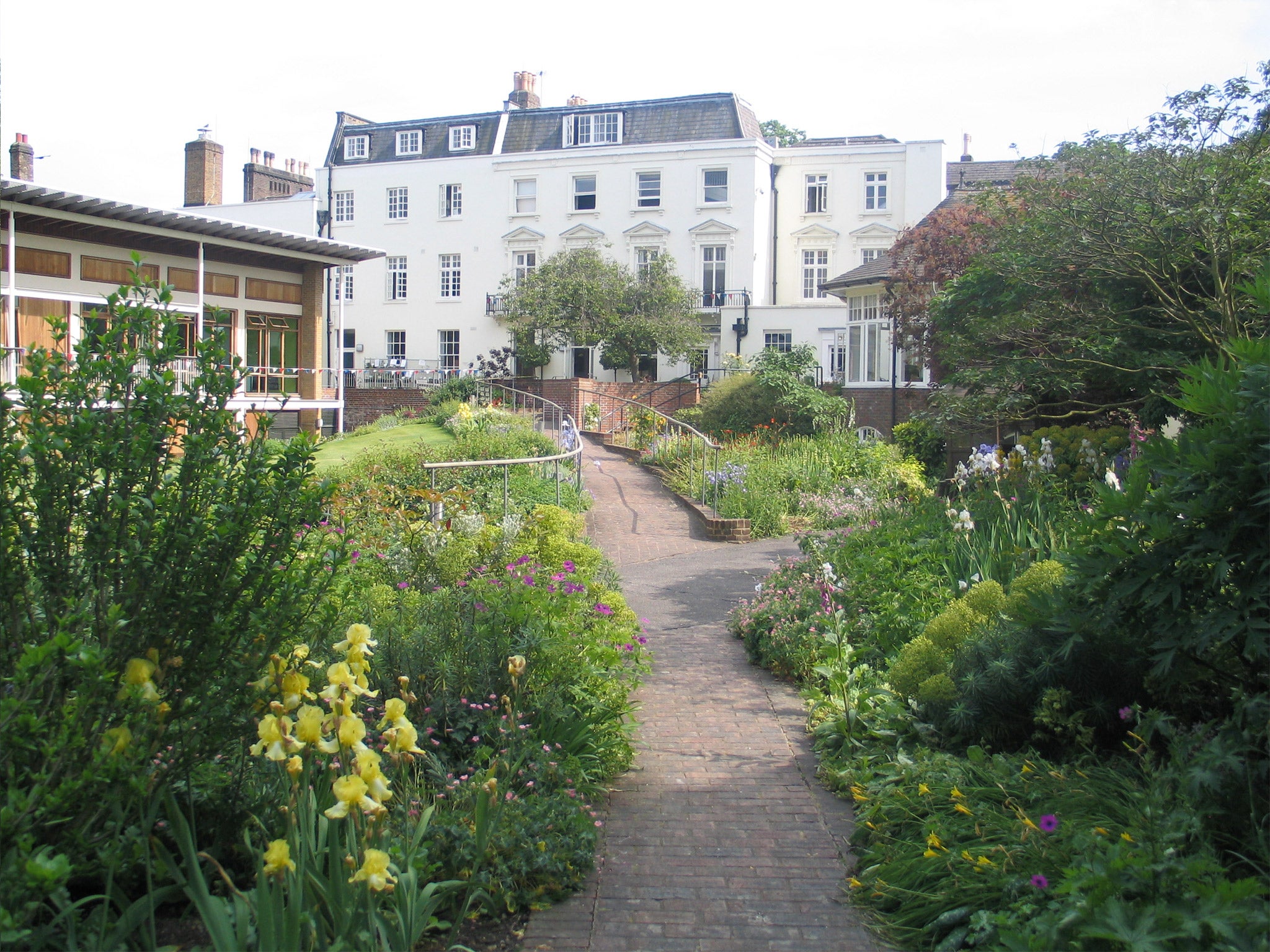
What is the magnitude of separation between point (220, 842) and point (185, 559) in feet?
3.57

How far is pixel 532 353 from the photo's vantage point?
34.9 m

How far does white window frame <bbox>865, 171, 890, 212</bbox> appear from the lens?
38000 mm

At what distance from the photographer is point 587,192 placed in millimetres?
39719

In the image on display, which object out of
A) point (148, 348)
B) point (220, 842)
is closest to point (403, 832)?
point (220, 842)

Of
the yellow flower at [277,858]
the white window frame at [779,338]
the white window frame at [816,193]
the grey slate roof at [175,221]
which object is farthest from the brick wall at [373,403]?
the yellow flower at [277,858]

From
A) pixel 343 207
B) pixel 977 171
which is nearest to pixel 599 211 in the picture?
pixel 343 207

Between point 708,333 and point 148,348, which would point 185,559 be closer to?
point 148,348

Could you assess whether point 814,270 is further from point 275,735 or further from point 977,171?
point 275,735

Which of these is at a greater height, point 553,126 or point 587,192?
point 553,126

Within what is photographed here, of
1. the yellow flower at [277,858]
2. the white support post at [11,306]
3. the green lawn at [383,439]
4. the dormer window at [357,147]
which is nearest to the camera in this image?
the yellow flower at [277,858]

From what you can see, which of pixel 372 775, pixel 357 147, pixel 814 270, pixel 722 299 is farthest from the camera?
pixel 357 147

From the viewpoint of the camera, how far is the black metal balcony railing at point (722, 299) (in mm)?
37562

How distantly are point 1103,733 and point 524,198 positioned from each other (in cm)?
3784

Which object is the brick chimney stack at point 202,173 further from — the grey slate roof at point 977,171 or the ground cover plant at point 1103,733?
the ground cover plant at point 1103,733
